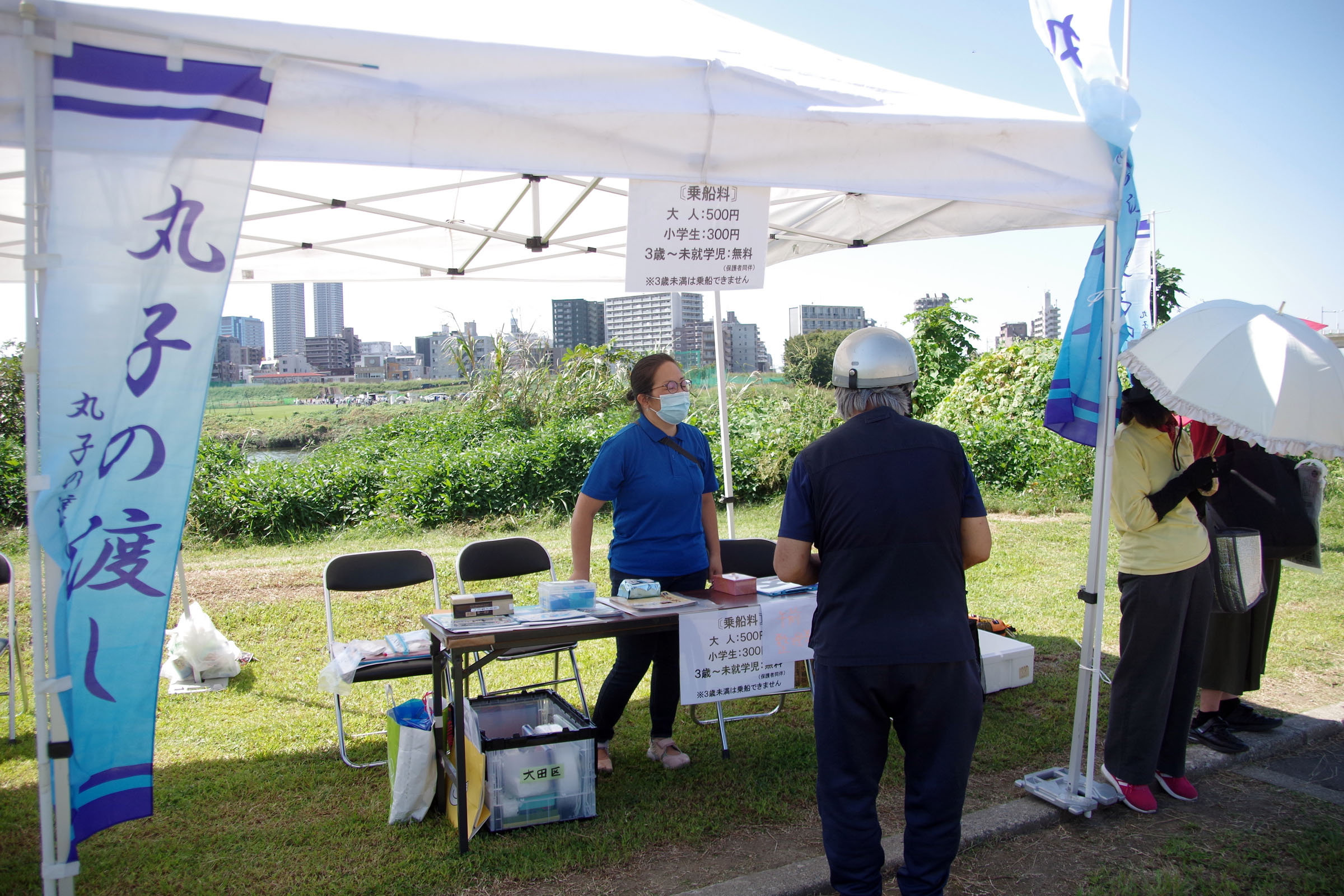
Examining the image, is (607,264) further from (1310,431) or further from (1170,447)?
(1310,431)

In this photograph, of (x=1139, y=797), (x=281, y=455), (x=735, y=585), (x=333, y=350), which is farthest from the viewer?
(x=333, y=350)

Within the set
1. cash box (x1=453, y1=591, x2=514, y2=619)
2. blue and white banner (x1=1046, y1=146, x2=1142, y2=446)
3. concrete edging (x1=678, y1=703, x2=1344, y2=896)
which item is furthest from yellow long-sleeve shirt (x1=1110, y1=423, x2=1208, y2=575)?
cash box (x1=453, y1=591, x2=514, y2=619)

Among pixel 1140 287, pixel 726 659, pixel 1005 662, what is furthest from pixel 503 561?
pixel 1140 287

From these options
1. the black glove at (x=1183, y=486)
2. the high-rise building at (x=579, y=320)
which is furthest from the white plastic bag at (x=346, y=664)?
the high-rise building at (x=579, y=320)

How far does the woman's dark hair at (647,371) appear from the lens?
3.68m

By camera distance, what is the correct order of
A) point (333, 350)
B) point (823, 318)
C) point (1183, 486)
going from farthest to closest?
point (823, 318), point (333, 350), point (1183, 486)

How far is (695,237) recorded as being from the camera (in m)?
3.46

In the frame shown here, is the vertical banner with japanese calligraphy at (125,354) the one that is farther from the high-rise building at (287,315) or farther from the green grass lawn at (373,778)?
the high-rise building at (287,315)

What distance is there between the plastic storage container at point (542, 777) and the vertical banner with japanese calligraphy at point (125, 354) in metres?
1.19

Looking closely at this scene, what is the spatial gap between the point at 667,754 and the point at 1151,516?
217cm

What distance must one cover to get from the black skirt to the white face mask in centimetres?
257

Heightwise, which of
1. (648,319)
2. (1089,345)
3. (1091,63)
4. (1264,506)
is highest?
(1091,63)

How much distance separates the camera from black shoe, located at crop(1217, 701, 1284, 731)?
4215 mm

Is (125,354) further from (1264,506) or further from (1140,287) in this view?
(1140,287)
